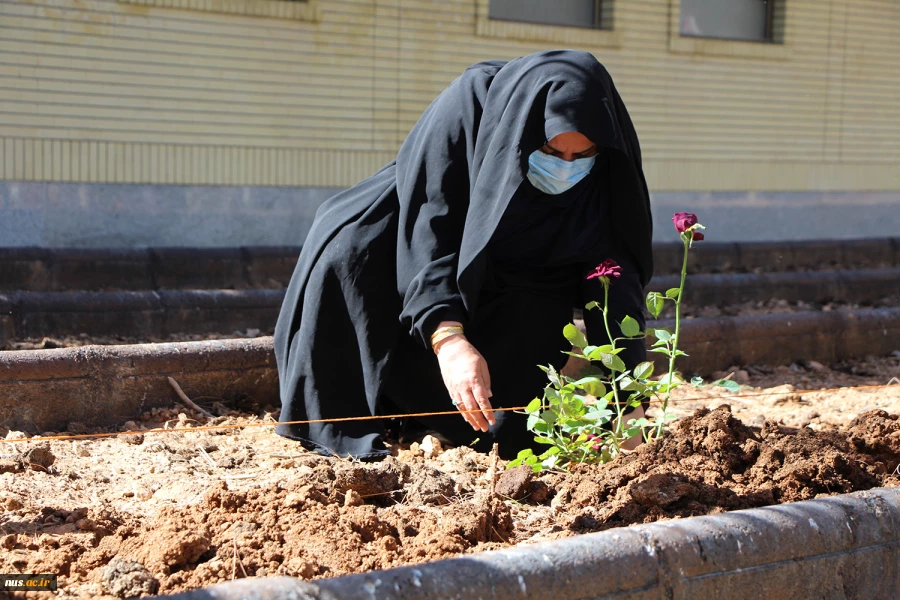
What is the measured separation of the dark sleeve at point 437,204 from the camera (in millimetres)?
3342

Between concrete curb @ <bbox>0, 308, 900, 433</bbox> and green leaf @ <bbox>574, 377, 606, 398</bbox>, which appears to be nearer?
green leaf @ <bbox>574, 377, 606, 398</bbox>

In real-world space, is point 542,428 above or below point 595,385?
below

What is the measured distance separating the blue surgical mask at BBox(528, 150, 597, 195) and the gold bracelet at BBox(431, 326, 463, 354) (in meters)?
0.65

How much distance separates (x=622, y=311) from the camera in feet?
11.8

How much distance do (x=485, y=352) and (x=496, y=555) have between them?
1904 millimetres

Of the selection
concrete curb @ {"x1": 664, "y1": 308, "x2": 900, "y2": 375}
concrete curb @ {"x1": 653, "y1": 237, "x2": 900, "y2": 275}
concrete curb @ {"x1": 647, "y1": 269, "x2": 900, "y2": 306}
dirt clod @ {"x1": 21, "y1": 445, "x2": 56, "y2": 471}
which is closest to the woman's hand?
dirt clod @ {"x1": 21, "y1": 445, "x2": 56, "y2": 471}

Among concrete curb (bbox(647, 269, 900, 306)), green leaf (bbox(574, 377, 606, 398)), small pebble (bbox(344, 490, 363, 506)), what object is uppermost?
green leaf (bbox(574, 377, 606, 398))

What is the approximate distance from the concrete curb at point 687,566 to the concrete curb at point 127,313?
4.55 m

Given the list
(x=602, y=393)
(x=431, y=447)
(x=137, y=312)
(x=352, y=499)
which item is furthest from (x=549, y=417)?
(x=137, y=312)

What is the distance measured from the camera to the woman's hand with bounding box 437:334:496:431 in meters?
3.00

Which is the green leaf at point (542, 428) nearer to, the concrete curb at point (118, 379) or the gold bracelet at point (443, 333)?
the gold bracelet at point (443, 333)

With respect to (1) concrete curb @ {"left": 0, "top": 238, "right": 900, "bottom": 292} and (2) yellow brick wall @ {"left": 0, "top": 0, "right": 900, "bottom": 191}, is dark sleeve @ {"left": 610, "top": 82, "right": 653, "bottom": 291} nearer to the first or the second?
(1) concrete curb @ {"left": 0, "top": 238, "right": 900, "bottom": 292}

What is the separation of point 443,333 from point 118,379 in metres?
1.71

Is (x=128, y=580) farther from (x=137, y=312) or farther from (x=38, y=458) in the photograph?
(x=137, y=312)
